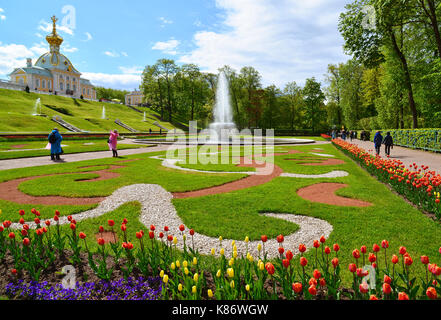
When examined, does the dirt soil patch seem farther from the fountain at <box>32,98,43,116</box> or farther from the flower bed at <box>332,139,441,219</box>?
the fountain at <box>32,98,43,116</box>

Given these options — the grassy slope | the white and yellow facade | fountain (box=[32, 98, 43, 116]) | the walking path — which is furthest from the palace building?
the walking path

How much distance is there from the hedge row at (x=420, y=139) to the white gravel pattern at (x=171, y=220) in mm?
18214

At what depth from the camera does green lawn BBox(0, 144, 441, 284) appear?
4.39m

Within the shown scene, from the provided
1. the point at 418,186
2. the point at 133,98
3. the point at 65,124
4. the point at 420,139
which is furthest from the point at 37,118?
the point at 133,98

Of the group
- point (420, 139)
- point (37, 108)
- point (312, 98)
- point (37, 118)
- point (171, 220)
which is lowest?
point (171, 220)

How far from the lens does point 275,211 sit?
19.5ft

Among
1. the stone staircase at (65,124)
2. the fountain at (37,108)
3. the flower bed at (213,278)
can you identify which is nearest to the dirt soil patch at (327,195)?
the flower bed at (213,278)

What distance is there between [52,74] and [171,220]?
94.9m

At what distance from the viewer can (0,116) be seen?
36.8 metres

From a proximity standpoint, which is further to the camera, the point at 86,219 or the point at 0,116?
the point at 0,116

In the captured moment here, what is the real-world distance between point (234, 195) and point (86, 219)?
3689mm

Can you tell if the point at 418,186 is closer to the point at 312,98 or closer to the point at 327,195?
the point at 327,195
